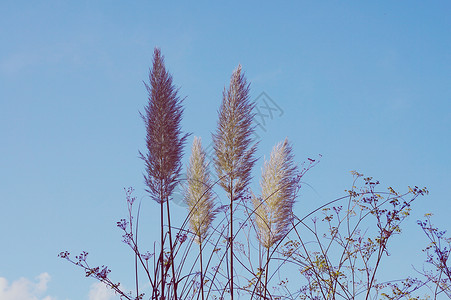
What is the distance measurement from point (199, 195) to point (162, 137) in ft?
2.81

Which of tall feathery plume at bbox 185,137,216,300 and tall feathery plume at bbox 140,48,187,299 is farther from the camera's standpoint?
tall feathery plume at bbox 185,137,216,300

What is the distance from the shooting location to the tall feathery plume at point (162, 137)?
329 centimetres

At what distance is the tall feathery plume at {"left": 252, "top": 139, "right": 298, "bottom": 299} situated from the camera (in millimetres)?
3889

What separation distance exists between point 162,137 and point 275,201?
1.18 meters

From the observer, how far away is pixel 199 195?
13.2 ft

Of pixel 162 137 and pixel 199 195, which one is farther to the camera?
pixel 199 195

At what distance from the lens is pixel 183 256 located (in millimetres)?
3336

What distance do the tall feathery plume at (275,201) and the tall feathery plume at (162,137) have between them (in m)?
0.88

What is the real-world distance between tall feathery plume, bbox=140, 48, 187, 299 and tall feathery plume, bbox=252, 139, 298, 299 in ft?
2.87

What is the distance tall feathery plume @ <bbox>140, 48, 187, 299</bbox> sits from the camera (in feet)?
10.8

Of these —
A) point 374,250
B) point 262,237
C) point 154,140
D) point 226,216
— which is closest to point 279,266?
point 262,237

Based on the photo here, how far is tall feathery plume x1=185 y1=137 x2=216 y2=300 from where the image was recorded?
3893 mm

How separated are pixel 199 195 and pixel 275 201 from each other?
661 millimetres

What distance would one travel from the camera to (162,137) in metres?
3.35
